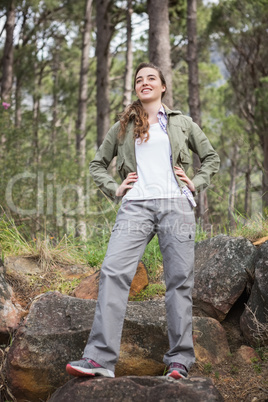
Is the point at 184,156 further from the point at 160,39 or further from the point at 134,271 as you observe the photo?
the point at 160,39

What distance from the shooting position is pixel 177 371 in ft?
7.81

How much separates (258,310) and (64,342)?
140 centimetres

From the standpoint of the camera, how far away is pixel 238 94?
47.7 feet

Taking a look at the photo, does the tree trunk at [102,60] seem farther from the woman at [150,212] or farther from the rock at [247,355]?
the rock at [247,355]

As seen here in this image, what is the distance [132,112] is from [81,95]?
1019 cm

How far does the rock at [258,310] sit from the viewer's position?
9.89 feet

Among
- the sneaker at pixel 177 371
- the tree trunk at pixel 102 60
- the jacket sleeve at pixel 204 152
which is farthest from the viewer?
the tree trunk at pixel 102 60

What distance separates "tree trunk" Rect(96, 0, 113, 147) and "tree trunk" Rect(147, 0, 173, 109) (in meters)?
4.10

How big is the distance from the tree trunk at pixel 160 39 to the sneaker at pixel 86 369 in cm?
409

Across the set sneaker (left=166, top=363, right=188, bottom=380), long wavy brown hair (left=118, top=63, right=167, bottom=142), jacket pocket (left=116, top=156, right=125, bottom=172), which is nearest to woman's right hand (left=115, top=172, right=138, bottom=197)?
jacket pocket (left=116, top=156, right=125, bottom=172)

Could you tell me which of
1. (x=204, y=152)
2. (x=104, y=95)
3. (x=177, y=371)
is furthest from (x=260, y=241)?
(x=104, y=95)

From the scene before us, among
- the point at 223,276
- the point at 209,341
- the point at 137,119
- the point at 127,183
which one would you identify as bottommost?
the point at 209,341

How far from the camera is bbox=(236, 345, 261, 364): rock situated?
2.96 metres

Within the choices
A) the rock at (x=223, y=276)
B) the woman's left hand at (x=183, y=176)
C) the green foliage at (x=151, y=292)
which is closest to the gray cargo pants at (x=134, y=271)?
the woman's left hand at (x=183, y=176)
